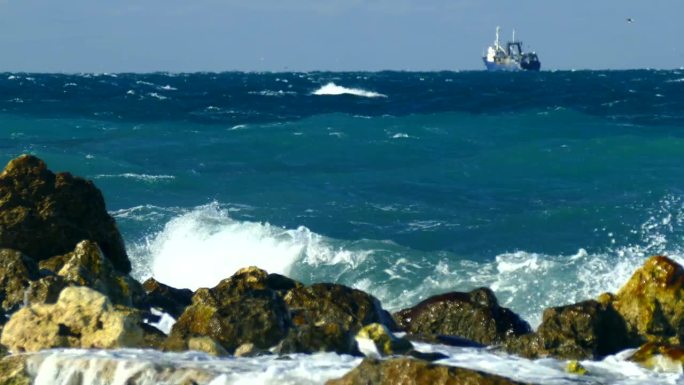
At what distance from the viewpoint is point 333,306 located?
10602 millimetres

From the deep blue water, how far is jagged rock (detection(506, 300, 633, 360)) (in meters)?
5.11

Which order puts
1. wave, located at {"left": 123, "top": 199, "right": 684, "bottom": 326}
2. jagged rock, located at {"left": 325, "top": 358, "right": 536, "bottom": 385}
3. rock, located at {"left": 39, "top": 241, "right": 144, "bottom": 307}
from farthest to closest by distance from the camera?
wave, located at {"left": 123, "top": 199, "right": 684, "bottom": 326}
rock, located at {"left": 39, "top": 241, "right": 144, "bottom": 307}
jagged rock, located at {"left": 325, "top": 358, "right": 536, "bottom": 385}

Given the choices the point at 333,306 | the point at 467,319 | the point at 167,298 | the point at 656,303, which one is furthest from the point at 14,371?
the point at 656,303

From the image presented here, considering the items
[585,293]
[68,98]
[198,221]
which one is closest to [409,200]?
[198,221]

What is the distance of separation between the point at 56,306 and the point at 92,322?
1.24 feet

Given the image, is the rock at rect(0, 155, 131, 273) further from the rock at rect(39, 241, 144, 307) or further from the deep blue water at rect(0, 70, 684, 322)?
the deep blue water at rect(0, 70, 684, 322)

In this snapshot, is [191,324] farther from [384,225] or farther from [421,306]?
[384,225]

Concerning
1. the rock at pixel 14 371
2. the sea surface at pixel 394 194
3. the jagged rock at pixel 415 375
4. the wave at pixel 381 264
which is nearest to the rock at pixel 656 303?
the sea surface at pixel 394 194

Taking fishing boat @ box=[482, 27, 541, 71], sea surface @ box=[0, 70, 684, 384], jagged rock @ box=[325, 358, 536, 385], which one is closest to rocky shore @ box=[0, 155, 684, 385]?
jagged rock @ box=[325, 358, 536, 385]

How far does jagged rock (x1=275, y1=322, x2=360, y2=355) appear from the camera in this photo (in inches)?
346

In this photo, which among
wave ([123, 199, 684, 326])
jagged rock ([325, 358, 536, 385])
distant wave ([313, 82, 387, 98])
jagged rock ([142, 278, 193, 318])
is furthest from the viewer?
distant wave ([313, 82, 387, 98])

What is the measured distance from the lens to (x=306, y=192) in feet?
85.4

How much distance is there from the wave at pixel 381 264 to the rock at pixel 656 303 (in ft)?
11.2

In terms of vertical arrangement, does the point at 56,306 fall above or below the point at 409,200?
above
